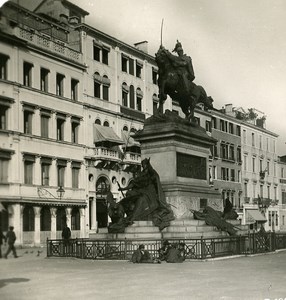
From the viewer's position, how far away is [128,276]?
13555 millimetres

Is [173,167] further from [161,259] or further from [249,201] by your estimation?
[249,201]

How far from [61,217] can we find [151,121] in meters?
21.0

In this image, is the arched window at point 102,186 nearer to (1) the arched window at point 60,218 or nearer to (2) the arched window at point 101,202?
(2) the arched window at point 101,202

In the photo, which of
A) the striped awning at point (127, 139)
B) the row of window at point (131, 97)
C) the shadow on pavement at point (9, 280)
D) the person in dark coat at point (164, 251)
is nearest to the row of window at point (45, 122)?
the striped awning at point (127, 139)

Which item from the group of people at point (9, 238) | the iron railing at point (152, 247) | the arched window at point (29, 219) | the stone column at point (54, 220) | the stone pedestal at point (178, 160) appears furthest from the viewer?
the stone column at point (54, 220)

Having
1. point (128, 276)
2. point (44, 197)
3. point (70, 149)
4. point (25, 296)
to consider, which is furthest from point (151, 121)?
point (70, 149)

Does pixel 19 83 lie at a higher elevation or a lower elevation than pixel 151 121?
higher

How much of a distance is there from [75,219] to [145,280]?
32057 millimetres

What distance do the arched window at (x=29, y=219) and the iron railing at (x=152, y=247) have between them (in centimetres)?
1671

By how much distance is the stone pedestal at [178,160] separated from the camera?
67.8ft

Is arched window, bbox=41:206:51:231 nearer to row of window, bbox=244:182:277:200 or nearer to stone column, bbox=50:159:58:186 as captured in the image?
stone column, bbox=50:159:58:186

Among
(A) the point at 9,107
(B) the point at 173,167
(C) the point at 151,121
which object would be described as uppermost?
(A) the point at 9,107

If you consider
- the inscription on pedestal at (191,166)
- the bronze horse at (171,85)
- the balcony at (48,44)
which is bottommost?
the inscription on pedestal at (191,166)

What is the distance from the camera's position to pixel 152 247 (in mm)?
18438
